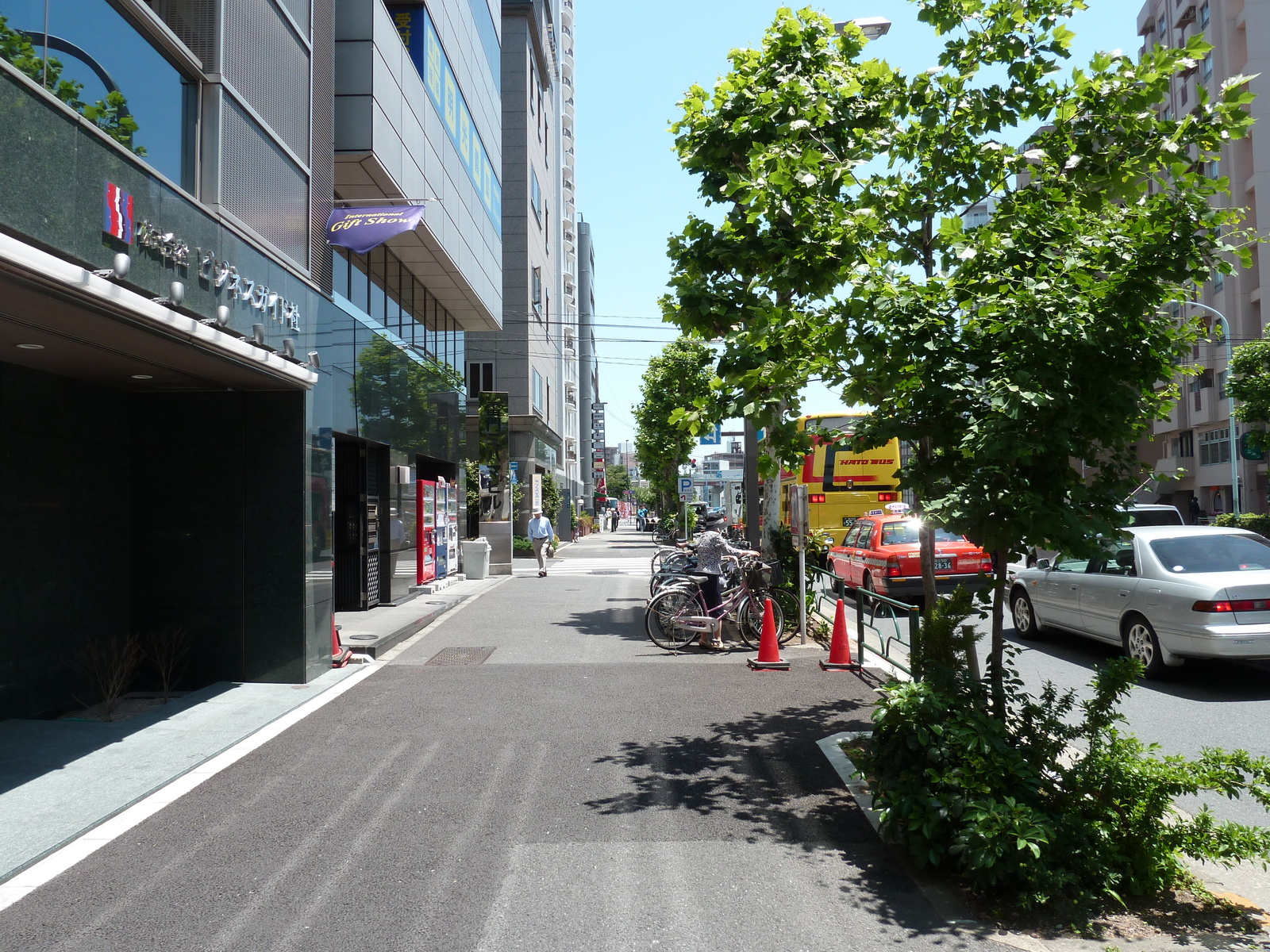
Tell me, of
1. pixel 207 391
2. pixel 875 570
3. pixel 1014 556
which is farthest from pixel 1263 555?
pixel 207 391

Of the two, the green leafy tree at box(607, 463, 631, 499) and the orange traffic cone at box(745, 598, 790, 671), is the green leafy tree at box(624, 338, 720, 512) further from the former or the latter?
the green leafy tree at box(607, 463, 631, 499)

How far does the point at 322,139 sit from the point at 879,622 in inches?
395

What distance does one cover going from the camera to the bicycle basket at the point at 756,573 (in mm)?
12281

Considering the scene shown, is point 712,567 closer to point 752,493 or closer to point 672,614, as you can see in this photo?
point 672,614

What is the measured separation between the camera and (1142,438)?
5402 mm

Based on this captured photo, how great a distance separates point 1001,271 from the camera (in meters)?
5.01

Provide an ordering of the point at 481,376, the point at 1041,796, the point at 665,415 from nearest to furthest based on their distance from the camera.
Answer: the point at 1041,796 → the point at 481,376 → the point at 665,415

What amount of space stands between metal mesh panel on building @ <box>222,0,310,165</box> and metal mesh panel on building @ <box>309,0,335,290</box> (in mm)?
461

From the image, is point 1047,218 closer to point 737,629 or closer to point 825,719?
point 825,719

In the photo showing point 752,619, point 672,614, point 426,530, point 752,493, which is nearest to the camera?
point 672,614

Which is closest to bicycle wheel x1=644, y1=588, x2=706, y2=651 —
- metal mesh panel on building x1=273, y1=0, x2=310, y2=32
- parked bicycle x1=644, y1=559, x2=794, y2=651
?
parked bicycle x1=644, y1=559, x2=794, y2=651

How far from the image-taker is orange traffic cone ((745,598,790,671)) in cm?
1031

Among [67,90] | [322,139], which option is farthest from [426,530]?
[67,90]

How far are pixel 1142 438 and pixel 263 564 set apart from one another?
765cm
